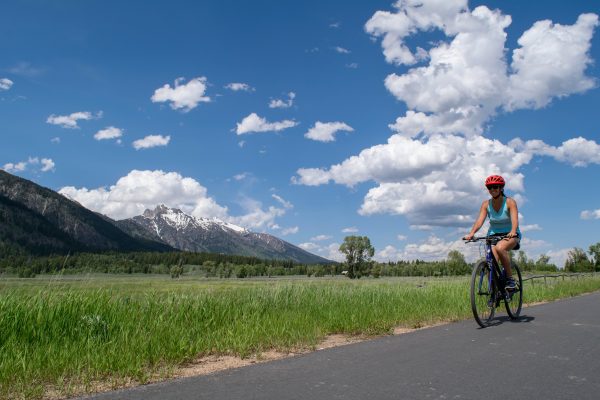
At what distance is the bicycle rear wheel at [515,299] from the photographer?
855cm

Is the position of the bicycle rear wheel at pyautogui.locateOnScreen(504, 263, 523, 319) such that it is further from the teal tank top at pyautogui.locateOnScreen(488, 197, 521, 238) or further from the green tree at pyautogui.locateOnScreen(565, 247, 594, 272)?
the green tree at pyautogui.locateOnScreen(565, 247, 594, 272)

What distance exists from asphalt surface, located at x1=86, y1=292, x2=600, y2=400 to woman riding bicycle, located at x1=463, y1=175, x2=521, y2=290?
1.56m

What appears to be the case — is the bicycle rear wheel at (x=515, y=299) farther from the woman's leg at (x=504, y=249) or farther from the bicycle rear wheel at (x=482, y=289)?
the woman's leg at (x=504, y=249)

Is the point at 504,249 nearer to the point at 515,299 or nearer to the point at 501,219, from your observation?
the point at 501,219

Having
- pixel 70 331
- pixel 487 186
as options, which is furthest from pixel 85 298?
pixel 487 186

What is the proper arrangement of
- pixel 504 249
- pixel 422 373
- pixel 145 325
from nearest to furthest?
pixel 422 373 < pixel 145 325 < pixel 504 249

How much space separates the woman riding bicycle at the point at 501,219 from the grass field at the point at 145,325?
79.7 inches

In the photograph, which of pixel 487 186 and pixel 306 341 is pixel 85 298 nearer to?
pixel 306 341

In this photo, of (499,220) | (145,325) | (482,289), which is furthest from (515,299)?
(145,325)

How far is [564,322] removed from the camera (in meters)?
8.62

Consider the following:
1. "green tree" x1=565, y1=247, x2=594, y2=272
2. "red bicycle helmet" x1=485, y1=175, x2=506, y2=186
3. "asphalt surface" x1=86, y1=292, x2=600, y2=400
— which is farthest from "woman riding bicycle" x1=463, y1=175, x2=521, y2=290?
"green tree" x1=565, y1=247, x2=594, y2=272

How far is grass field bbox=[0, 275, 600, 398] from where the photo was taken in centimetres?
478

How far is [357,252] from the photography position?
145 metres

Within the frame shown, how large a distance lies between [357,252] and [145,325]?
140 meters
